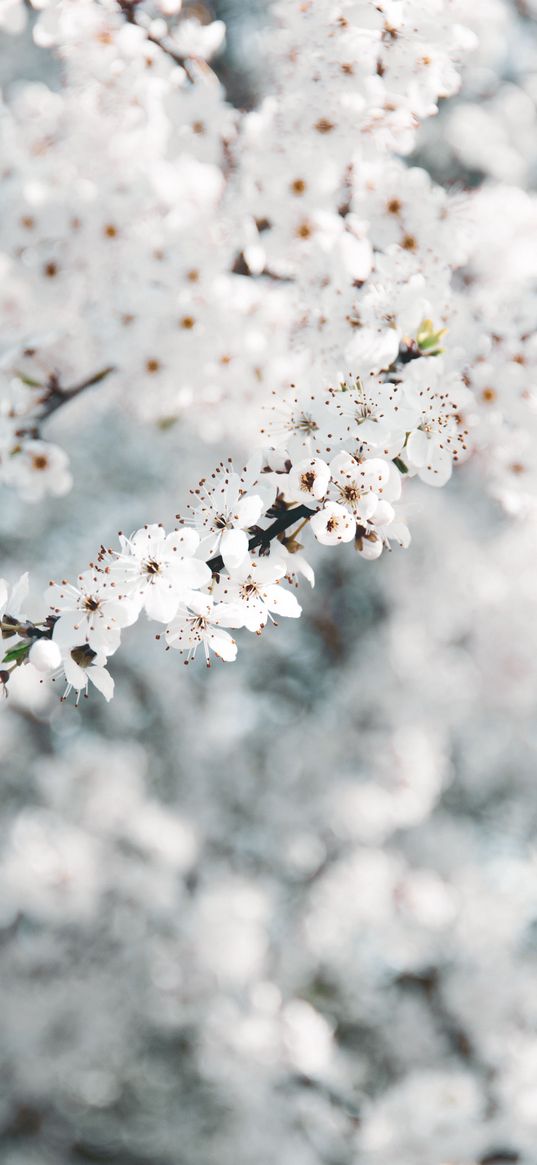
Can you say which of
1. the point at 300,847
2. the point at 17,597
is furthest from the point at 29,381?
the point at 300,847

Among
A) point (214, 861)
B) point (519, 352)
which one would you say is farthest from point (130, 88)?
point (214, 861)

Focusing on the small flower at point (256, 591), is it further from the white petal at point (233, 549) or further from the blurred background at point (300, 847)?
the blurred background at point (300, 847)

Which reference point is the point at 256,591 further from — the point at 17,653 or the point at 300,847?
the point at 300,847

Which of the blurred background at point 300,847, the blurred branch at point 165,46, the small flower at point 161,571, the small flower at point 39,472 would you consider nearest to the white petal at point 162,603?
the small flower at point 161,571

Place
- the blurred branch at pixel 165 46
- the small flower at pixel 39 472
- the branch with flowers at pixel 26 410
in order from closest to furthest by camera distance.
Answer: the blurred branch at pixel 165 46 < the branch with flowers at pixel 26 410 < the small flower at pixel 39 472

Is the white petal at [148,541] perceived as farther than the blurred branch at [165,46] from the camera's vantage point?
No

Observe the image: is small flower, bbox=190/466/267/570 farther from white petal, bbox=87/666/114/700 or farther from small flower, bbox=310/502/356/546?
white petal, bbox=87/666/114/700
